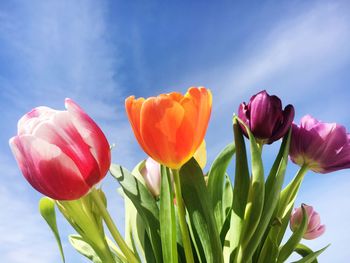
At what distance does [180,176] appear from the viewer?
0.69 metres

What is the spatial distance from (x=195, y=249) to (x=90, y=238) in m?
0.15

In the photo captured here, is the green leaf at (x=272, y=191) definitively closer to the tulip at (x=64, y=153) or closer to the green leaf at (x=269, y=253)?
the green leaf at (x=269, y=253)

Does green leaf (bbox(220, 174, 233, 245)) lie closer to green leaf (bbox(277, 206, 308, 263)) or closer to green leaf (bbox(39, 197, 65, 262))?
green leaf (bbox(277, 206, 308, 263))

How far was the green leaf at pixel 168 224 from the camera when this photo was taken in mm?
657

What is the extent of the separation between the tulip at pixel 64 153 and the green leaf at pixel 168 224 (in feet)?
0.32

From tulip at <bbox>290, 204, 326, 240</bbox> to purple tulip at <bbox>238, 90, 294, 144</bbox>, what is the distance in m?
0.20

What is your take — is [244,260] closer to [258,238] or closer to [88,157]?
[258,238]

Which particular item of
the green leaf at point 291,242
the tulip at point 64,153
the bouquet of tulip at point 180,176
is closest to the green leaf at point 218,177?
the bouquet of tulip at point 180,176

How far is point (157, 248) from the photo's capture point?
719mm

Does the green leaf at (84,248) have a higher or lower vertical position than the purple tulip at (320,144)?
lower

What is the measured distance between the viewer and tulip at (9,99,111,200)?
1.96ft

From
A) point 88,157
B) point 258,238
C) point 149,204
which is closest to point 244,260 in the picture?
point 258,238

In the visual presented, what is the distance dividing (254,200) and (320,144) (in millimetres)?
156

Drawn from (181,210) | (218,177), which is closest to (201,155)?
(218,177)
